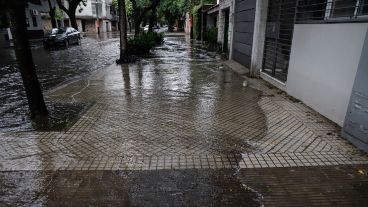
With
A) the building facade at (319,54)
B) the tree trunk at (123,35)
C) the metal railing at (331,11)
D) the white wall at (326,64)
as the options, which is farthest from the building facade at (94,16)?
the white wall at (326,64)

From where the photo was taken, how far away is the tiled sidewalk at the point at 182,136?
14.3 feet

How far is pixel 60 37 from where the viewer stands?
2342 centimetres

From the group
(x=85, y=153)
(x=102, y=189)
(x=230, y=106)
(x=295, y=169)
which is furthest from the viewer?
(x=230, y=106)

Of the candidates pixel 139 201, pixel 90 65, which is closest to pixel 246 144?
pixel 139 201

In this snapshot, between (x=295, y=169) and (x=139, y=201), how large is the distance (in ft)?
7.14

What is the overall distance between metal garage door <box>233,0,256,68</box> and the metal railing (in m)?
4.07

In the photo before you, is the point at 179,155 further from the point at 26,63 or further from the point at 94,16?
the point at 94,16

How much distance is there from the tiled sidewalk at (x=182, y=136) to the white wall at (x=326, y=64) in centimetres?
33

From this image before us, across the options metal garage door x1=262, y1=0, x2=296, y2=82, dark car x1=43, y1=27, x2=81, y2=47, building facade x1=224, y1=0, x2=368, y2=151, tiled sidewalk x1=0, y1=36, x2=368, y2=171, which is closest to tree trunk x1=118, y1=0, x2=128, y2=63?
tiled sidewalk x1=0, y1=36, x2=368, y2=171

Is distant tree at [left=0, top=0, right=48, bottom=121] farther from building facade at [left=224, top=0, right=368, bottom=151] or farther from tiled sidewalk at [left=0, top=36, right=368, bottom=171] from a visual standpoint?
building facade at [left=224, top=0, right=368, bottom=151]

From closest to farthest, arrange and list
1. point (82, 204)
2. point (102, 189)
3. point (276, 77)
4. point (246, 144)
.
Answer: point (82, 204)
point (102, 189)
point (246, 144)
point (276, 77)

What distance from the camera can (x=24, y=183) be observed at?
12.6ft

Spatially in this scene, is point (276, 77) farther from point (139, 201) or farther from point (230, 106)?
point (139, 201)

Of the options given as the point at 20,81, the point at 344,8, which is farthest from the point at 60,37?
the point at 344,8
